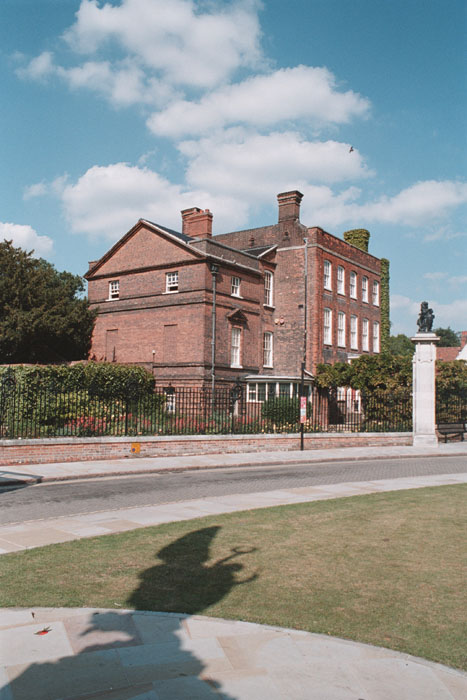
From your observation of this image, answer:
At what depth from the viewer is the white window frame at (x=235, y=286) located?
3731cm

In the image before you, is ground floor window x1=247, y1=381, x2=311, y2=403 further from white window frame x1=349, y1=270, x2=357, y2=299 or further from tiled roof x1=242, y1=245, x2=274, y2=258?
white window frame x1=349, y1=270, x2=357, y2=299

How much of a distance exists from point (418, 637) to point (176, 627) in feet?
6.09

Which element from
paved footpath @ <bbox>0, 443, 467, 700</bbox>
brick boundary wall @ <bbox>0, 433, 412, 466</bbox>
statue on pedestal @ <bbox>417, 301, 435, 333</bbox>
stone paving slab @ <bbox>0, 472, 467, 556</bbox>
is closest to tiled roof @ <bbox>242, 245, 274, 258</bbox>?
statue on pedestal @ <bbox>417, 301, 435, 333</bbox>

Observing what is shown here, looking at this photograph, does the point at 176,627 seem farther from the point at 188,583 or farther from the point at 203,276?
the point at 203,276

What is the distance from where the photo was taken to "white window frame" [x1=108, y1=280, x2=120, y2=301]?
40312 mm

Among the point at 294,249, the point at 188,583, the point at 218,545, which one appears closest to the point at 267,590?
the point at 188,583

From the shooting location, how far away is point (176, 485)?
1355 centimetres

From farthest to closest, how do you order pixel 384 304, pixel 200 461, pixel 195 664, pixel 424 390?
pixel 384 304 < pixel 424 390 < pixel 200 461 < pixel 195 664

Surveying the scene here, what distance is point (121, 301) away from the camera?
39.5 metres

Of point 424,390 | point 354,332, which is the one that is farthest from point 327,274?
point 424,390

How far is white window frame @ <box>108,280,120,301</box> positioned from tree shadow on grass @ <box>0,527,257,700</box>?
35895mm

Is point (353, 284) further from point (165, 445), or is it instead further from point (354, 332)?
point (165, 445)

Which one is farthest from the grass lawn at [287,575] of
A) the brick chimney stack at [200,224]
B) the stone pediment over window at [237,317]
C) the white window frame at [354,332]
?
the white window frame at [354,332]

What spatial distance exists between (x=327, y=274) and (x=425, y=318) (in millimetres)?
17511
